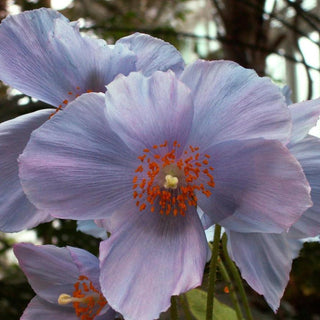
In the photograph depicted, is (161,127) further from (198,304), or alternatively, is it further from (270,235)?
(198,304)

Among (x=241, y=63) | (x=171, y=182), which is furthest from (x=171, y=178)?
(x=241, y=63)

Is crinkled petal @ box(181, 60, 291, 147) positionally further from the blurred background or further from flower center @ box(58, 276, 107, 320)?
the blurred background

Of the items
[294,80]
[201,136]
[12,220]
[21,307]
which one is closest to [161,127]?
[201,136]

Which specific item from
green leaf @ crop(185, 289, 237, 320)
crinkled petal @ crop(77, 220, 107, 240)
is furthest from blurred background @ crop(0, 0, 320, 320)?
crinkled petal @ crop(77, 220, 107, 240)

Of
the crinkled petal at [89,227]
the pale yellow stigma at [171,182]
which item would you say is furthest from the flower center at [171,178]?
the crinkled petal at [89,227]

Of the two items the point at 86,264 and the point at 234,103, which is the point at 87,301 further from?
the point at 234,103

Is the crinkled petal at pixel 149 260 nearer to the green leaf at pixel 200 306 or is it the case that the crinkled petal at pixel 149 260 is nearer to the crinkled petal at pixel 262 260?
Result: the crinkled petal at pixel 262 260
